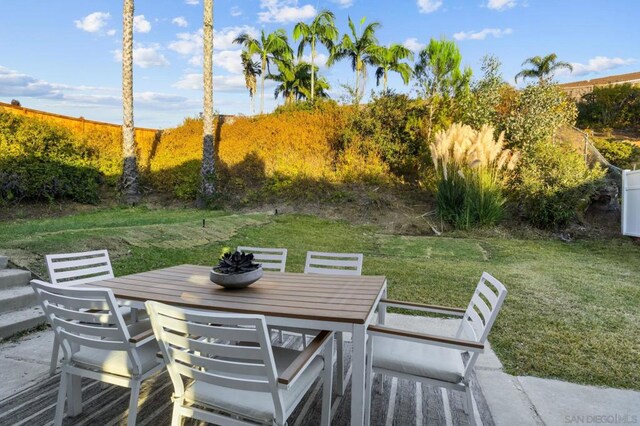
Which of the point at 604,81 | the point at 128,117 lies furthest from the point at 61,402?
the point at 604,81

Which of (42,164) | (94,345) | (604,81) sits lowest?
(94,345)

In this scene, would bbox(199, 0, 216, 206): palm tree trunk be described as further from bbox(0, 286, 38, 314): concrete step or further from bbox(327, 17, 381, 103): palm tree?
bbox(327, 17, 381, 103): palm tree

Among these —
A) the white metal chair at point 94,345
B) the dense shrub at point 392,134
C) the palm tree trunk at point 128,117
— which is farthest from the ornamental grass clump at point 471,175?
the palm tree trunk at point 128,117

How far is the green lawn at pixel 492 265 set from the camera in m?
2.91

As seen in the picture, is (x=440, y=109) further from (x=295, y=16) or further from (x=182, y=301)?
(x=295, y=16)

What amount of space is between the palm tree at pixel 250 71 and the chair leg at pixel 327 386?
25198 millimetres

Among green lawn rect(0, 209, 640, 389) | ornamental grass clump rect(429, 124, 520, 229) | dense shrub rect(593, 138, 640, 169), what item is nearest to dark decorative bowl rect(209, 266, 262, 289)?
green lawn rect(0, 209, 640, 389)

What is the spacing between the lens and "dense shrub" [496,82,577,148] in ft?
30.4

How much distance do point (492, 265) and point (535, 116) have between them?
533 centimetres

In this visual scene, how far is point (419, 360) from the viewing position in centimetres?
186

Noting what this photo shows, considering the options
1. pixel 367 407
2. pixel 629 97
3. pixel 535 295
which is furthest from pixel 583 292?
pixel 629 97

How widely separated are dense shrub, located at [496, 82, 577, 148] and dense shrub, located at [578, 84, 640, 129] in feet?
36.5

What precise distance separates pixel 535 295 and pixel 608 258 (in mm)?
3360

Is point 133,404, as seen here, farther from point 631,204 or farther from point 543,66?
point 543,66
